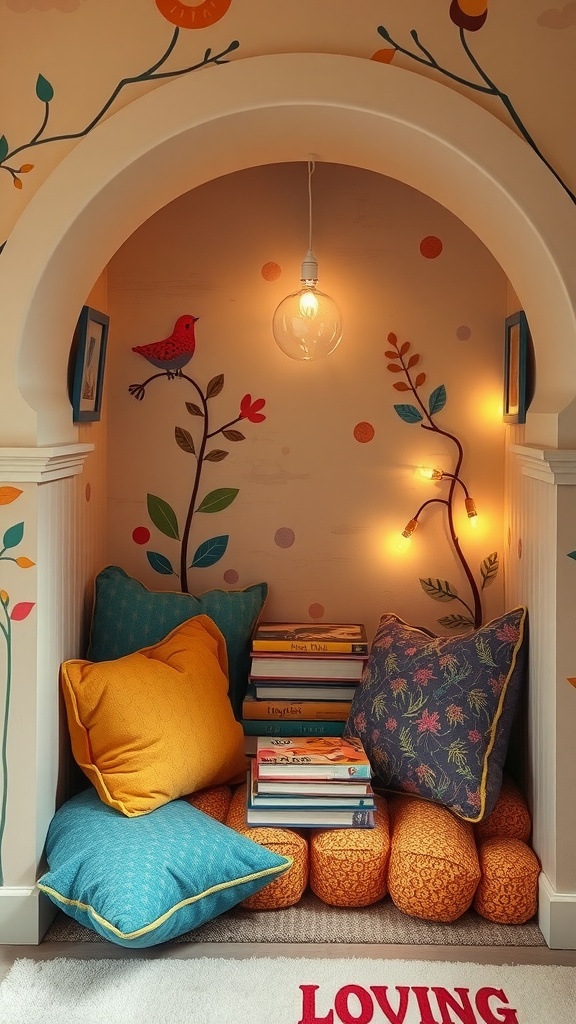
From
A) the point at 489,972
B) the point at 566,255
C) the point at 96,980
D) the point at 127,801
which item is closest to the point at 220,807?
the point at 127,801

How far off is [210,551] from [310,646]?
503 millimetres

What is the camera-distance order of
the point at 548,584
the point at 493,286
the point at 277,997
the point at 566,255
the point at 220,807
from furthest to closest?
the point at 493,286 < the point at 220,807 < the point at 548,584 < the point at 566,255 < the point at 277,997

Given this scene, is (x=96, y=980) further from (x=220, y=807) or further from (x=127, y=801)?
(x=220, y=807)

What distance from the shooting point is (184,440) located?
3.27m

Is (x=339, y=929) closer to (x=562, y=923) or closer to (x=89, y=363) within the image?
(x=562, y=923)

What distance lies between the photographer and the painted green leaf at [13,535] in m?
2.37

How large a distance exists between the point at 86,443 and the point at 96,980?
4.80 ft

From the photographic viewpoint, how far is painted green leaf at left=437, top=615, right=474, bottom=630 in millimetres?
3233

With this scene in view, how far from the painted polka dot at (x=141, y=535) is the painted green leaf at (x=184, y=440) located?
0.30 meters

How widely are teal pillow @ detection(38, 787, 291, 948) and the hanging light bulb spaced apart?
4.61 ft

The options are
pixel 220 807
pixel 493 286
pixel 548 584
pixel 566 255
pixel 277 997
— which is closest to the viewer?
pixel 277 997

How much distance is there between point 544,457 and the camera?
2365 millimetres

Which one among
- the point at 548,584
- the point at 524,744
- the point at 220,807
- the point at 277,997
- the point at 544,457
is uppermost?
the point at 544,457

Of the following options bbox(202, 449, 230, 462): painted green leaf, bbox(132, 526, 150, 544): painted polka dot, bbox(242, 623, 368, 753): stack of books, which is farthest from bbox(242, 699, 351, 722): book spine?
bbox(202, 449, 230, 462): painted green leaf
